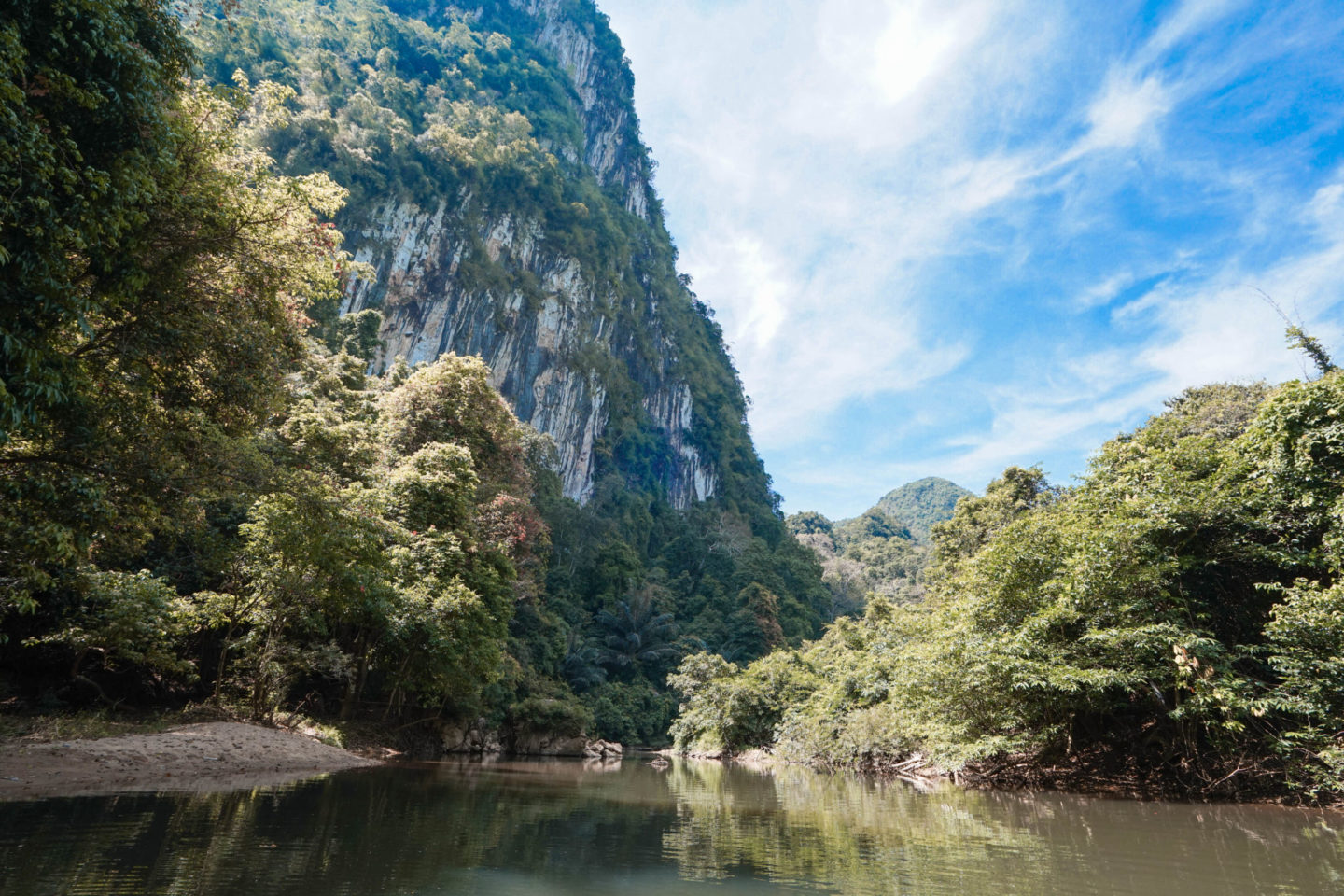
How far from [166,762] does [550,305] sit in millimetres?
46416

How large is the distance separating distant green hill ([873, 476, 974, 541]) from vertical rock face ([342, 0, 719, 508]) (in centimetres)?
6662

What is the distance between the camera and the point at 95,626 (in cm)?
1073

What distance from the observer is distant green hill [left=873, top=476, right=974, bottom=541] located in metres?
123

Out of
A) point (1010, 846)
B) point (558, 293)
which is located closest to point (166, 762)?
point (1010, 846)

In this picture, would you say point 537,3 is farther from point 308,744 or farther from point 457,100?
point 308,744

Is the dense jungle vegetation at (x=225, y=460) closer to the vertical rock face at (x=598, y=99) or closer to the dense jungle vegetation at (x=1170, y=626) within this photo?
the dense jungle vegetation at (x=1170, y=626)

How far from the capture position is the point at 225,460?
744 centimetres

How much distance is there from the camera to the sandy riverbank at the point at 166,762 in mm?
7590

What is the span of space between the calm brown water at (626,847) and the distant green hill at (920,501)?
11543 centimetres

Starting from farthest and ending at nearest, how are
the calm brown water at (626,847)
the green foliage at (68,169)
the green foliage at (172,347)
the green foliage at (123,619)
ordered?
the green foliage at (123,619) < the green foliage at (172,347) < the green foliage at (68,169) < the calm brown water at (626,847)

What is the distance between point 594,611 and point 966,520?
21.4m

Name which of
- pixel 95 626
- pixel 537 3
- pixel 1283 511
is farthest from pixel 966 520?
pixel 537 3

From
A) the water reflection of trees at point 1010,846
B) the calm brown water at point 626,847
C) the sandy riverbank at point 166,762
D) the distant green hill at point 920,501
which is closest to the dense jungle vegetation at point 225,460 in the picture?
the sandy riverbank at point 166,762

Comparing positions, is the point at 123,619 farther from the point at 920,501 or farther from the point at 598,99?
the point at 920,501
